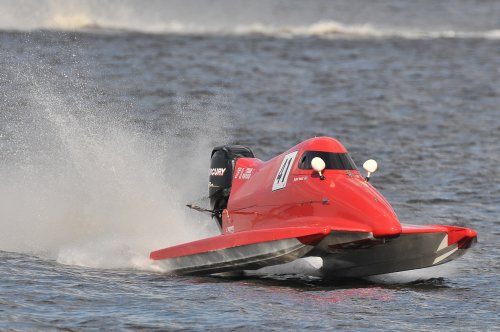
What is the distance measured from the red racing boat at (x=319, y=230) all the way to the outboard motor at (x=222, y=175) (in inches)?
28.6

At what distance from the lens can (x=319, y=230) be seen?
1129 cm

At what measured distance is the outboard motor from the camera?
13.9 metres

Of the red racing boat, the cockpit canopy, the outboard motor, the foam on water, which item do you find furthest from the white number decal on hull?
the foam on water

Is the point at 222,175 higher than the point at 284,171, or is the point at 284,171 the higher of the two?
the point at 222,175

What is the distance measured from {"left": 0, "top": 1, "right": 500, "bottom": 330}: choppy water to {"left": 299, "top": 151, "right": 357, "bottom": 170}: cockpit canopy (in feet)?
4.30

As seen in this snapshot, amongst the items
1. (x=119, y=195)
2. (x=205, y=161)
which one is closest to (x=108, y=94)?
(x=205, y=161)

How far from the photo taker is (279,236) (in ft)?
38.2

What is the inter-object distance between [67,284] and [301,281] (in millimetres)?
2647

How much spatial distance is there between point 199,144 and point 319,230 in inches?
367

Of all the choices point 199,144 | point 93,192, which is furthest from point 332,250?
point 199,144

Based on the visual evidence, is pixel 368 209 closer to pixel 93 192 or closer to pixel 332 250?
pixel 332 250

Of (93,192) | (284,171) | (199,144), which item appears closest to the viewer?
(284,171)

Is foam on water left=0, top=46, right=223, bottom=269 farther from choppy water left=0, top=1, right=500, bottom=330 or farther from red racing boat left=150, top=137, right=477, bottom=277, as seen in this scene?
red racing boat left=150, top=137, right=477, bottom=277

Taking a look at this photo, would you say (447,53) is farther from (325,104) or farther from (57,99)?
(57,99)
